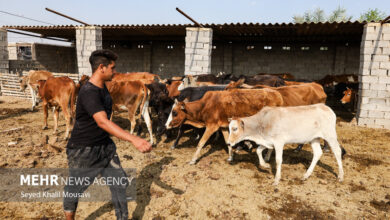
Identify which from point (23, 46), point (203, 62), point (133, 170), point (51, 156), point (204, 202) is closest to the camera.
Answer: point (204, 202)

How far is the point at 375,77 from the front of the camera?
8.72 metres

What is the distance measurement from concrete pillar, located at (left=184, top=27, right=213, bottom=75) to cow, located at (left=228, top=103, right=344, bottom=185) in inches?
262

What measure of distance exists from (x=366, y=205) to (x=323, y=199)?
0.66m

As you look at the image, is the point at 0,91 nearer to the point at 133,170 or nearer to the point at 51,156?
the point at 51,156

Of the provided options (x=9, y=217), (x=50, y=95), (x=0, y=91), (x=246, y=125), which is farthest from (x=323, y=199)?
(x=0, y=91)

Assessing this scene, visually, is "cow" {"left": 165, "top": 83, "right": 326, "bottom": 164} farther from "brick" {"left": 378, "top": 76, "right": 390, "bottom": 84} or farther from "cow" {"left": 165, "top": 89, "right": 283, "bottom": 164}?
"brick" {"left": 378, "top": 76, "right": 390, "bottom": 84}

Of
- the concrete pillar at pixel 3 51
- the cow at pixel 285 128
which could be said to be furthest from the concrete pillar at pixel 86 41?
the cow at pixel 285 128

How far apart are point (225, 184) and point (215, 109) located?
1766mm

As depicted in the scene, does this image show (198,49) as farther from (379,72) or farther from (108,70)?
(108,70)

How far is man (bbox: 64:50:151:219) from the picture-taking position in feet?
7.86

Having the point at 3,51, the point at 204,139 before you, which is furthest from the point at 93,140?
the point at 3,51

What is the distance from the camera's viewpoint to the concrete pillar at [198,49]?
419 inches

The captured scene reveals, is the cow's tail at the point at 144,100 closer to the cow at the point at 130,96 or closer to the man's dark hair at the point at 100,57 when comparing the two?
the cow at the point at 130,96

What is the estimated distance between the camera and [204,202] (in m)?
→ 3.88
